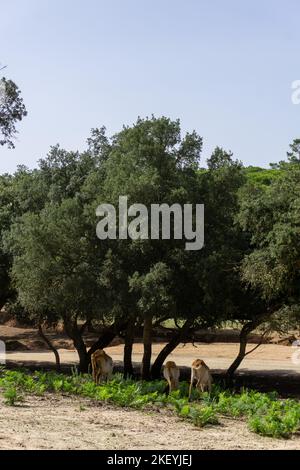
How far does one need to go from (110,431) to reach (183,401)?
3.54 meters

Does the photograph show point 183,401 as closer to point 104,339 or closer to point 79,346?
point 79,346

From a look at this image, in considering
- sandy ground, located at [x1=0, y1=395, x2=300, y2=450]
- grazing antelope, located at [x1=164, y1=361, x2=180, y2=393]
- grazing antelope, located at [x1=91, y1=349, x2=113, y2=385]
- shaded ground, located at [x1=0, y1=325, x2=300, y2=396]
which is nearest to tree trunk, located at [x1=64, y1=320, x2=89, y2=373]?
shaded ground, located at [x1=0, y1=325, x2=300, y2=396]

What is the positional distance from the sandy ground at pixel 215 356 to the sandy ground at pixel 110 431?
19.6 m

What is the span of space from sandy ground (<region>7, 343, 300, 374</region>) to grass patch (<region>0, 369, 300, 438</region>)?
1530 cm

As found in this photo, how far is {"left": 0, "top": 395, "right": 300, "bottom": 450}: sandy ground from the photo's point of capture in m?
10.9

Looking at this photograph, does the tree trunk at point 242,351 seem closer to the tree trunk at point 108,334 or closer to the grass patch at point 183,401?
the tree trunk at point 108,334

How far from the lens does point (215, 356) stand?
3912 cm

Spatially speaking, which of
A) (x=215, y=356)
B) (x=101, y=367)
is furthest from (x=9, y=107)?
(x=215, y=356)

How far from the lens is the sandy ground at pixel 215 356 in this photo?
35.0 m

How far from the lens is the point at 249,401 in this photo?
54.2ft

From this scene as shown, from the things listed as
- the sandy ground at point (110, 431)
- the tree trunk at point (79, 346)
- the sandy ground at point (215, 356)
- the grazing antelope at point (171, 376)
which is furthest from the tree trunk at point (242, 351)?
the sandy ground at point (110, 431)

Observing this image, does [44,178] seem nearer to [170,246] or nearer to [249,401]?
[170,246]

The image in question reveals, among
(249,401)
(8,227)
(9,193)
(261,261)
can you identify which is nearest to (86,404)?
(249,401)

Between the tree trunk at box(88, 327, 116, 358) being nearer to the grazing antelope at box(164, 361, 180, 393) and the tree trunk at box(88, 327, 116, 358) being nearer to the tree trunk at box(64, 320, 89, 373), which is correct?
the tree trunk at box(64, 320, 89, 373)
